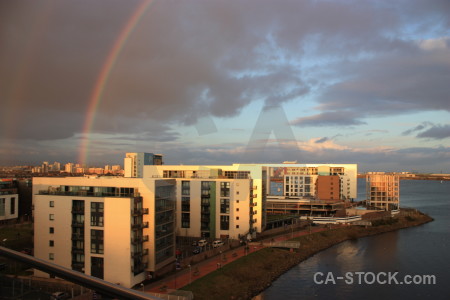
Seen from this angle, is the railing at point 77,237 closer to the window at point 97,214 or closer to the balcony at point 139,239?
the window at point 97,214

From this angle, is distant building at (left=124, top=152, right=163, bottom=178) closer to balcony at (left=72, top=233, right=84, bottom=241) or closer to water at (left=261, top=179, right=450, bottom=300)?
water at (left=261, top=179, right=450, bottom=300)

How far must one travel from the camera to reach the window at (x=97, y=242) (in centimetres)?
985

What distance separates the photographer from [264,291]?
38.4ft

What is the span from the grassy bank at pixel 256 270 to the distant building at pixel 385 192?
10.7m

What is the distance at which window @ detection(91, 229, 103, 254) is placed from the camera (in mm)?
9852

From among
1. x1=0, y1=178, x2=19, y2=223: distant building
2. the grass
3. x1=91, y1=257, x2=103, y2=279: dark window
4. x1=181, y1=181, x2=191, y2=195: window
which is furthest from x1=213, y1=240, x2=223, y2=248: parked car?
x1=0, y1=178, x2=19, y2=223: distant building

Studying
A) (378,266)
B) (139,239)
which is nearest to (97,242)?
(139,239)

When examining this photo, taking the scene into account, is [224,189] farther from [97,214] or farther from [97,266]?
[97,266]

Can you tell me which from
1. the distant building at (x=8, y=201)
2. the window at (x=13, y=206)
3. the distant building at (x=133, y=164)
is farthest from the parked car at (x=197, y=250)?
the distant building at (x=133, y=164)

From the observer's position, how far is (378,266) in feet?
50.4

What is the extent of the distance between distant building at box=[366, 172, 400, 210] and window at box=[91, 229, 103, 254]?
2681cm

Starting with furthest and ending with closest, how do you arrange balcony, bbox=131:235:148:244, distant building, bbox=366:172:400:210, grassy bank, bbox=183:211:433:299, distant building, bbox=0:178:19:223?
distant building, bbox=366:172:400:210, distant building, bbox=0:178:19:223, grassy bank, bbox=183:211:433:299, balcony, bbox=131:235:148:244

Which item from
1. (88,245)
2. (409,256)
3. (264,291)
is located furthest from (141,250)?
(409,256)

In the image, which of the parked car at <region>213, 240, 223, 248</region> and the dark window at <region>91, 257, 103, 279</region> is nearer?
the dark window at <region>91, 257, 103, 279</region>
